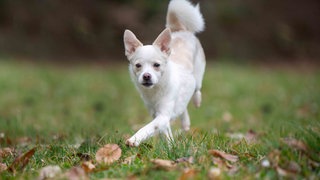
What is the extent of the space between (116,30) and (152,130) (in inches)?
500

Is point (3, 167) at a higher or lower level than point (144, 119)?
higher

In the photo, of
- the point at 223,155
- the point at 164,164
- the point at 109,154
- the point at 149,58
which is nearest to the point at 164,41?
the point at 149,58

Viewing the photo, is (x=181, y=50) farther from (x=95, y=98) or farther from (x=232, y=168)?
(x=95, y=98)

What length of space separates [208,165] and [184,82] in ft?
5.70

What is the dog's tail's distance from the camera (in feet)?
18.3

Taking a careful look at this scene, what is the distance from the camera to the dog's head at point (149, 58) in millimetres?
4629

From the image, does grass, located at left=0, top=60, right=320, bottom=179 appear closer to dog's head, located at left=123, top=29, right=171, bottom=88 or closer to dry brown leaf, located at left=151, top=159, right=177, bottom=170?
dry brown leaf, located at left=151, top=159, right=177, bottom=170

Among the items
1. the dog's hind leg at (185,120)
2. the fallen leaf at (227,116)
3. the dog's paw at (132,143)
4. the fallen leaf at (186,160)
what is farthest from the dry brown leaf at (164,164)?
the fallen leaf at (227,116)

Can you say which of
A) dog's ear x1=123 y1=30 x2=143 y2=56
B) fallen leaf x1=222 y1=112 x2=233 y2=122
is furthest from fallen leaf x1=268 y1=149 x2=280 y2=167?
fallen leaf x1=222 y1=112 x2=233 y2=122

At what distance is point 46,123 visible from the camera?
760 centimetres

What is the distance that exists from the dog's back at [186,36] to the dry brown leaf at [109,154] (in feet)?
5.30

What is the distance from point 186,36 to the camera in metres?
5.70

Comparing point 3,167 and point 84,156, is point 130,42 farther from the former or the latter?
point 3,167

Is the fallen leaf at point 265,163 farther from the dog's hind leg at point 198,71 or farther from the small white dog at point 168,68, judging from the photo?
the dog's hind leg at point 198,71
